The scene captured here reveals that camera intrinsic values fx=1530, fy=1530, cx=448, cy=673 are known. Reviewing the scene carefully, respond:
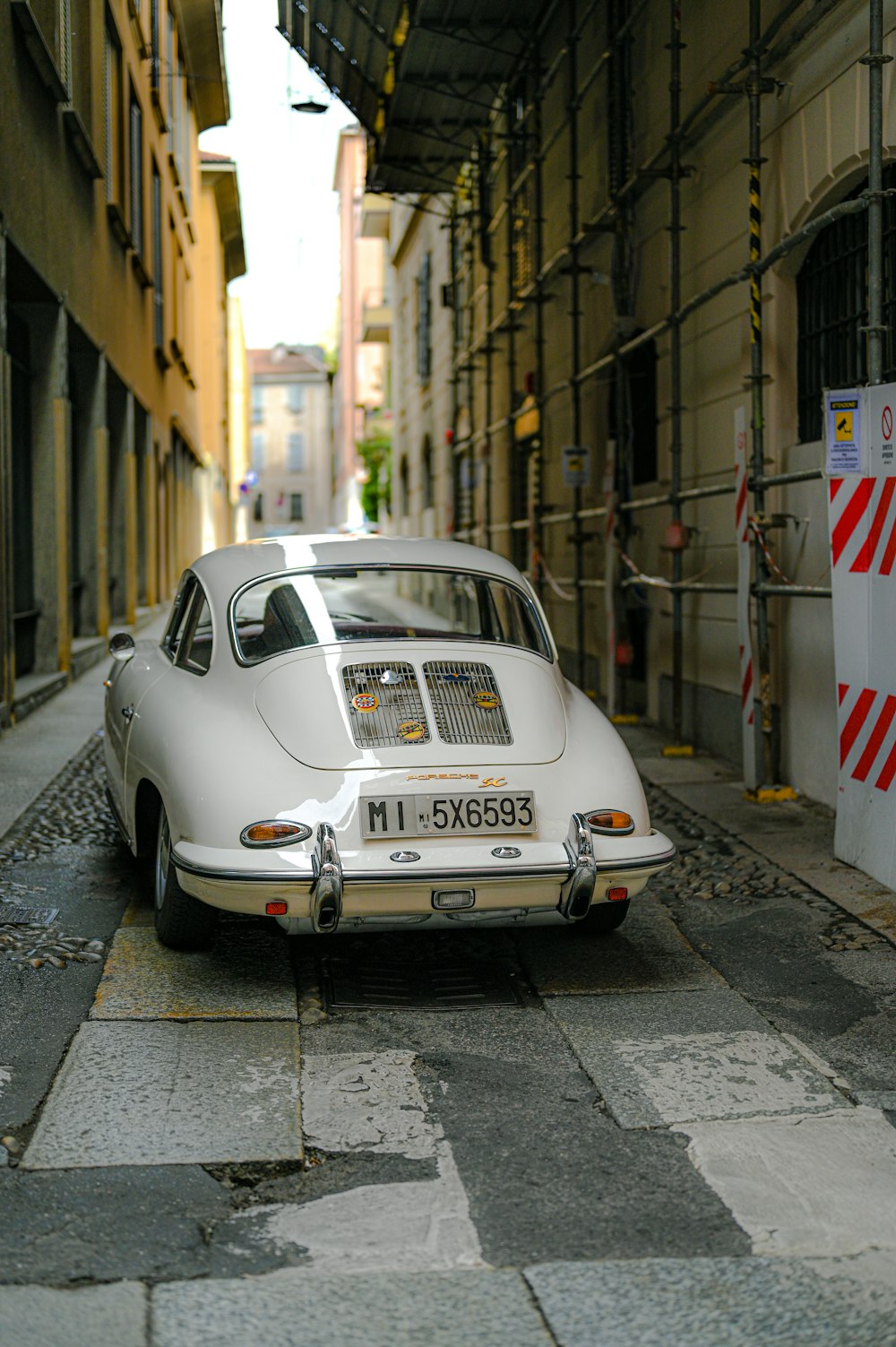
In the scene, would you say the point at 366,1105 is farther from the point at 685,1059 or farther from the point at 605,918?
the point at 605,918

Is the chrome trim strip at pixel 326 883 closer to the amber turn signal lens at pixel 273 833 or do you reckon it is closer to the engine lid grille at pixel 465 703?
the amber turn signal lens at pixel 273 833

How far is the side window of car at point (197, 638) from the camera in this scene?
5.89 meters

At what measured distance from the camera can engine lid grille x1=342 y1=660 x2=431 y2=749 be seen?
504 centimetres

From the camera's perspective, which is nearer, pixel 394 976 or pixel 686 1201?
pixel 686 1201

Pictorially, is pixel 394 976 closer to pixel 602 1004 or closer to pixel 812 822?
pixel 602 1004

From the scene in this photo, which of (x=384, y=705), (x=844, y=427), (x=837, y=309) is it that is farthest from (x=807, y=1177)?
(x=837, y=309)

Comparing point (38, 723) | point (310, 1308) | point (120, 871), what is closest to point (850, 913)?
point (120, 871)

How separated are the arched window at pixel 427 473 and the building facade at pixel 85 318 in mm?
4818

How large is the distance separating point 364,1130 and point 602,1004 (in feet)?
4.13

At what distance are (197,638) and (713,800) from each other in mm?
3445

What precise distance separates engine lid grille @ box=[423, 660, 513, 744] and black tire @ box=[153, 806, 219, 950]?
3.27 ft

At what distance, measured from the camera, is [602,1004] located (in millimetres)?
4852

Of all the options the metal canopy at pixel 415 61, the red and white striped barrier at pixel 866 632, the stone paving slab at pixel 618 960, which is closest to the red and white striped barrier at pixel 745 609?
the red and white striped barrier at pixel 866 632

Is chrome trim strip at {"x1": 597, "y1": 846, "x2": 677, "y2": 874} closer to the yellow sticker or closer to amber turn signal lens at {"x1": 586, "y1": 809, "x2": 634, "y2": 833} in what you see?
amber turn signal lens at {"x1": 586, "y1": 809, "x2": 634, "y2": 833}
